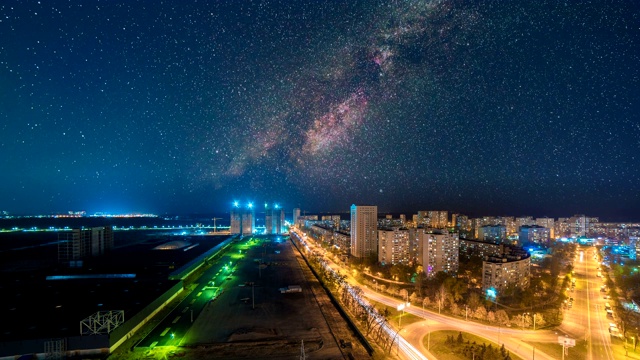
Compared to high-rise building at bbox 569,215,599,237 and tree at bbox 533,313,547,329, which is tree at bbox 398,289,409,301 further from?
high-rise building at bbox 569,215,599,237

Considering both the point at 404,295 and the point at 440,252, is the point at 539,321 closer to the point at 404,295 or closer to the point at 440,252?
the point at 404,295

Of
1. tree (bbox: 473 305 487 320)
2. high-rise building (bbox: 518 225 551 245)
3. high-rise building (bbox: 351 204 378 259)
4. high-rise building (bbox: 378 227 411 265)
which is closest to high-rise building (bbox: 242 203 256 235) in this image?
high-rise building (bbox: 351 204 378 259)

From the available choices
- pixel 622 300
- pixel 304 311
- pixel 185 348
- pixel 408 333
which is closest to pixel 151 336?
pixel 185 348

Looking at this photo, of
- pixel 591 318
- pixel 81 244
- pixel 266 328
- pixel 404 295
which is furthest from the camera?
pixel 81 244

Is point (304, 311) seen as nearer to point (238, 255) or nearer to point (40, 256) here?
point (238, 255)

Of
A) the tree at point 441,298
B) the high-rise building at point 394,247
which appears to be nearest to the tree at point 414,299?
the tree at point 441,298

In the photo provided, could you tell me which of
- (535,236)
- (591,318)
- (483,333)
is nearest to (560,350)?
(483,333)
